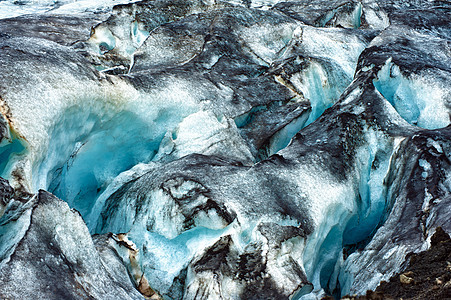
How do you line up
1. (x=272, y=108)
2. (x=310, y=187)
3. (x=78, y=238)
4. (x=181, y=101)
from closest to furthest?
1. (x=78, y=238)
2. (x=310, y=187)
3. (x=181, y=101)
4. (x=272, y=108)

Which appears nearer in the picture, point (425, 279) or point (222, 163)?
point (425, 279)

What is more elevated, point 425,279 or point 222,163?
point 425,279

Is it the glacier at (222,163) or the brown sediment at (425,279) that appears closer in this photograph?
the brown sediment at (425,279)

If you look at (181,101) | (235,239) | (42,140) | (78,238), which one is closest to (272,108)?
(181,101)

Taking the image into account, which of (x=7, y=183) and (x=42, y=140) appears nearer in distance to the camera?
(x=7, y=183)

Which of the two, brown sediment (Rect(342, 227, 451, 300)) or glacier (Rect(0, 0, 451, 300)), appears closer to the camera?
brown sediment (Rect(342, 227, 451, 300))

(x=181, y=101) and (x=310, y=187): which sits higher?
(x=181, y=101)

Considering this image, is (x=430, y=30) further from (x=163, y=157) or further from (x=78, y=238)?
(x=78, y=238)

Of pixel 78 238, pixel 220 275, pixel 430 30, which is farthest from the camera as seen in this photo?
pixel 430 30
